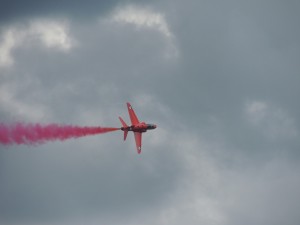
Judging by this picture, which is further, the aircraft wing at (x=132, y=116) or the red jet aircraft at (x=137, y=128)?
the aircraft wing at (x=132, y=116)

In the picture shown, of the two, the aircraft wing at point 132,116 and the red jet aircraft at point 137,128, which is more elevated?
the aircraft wing at point 132,116

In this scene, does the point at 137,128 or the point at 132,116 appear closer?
the point at 137,128

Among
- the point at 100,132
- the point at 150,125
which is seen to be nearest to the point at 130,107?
the point at 150,125

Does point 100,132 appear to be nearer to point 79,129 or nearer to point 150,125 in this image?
point 79,129

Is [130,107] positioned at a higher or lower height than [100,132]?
higher

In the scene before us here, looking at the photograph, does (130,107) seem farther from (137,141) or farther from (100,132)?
(100,132)

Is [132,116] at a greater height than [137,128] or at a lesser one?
greater

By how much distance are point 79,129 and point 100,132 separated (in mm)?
3934

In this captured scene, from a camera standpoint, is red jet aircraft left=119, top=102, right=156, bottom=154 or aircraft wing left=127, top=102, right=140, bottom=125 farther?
aircraft wing left=127, top=102, right=140, bottom=125

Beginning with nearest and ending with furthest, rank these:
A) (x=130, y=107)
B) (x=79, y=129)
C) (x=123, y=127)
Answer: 1. (x=79, y=129)
2. (x=123, y=127)
3. (x=130, y=107)

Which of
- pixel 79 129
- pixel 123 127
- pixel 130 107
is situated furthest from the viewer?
pixel 130 107

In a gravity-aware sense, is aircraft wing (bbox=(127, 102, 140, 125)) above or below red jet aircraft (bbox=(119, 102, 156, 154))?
above

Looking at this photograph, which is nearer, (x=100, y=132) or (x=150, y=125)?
(x=100, y=132)

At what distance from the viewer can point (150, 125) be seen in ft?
363
